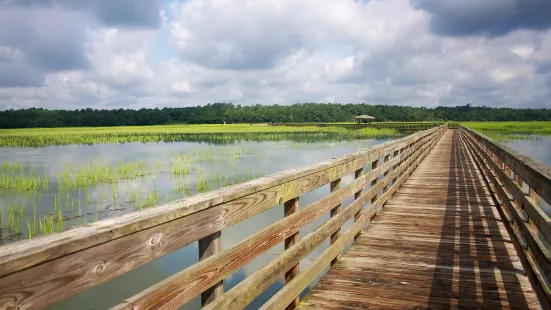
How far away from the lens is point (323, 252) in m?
4.36

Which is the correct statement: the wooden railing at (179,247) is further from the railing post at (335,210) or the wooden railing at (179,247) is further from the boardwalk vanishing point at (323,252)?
the railing post at (335,210)

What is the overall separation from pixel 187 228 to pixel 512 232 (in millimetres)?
4645

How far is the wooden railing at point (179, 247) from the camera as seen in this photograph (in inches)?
53.2

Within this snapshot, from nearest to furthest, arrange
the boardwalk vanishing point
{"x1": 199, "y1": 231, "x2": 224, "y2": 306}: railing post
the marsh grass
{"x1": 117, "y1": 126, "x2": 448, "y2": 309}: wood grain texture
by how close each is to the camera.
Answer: the boardwalk vanishing point → {"x1": 117, "y1": 126, "x2": 448, "y2": 309}: wood grain texture → {"x1": 199, "y1": 231, "x2": 224, "y2": 306}: railing post → the marsh grass

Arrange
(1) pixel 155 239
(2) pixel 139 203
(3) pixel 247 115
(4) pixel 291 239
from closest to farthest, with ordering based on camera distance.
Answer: (1) pixel 155 239 → (4) pixel 291 239 → (2) pixel 139 203 → (3) pixel 247 115

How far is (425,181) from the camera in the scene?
38.1 feet

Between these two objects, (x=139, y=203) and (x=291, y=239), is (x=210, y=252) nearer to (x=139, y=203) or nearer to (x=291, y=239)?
(x=291, y=239)

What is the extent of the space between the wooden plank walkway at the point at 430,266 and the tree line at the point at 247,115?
122155mm

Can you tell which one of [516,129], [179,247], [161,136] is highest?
[179,247]

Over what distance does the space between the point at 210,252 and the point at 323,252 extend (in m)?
2.24

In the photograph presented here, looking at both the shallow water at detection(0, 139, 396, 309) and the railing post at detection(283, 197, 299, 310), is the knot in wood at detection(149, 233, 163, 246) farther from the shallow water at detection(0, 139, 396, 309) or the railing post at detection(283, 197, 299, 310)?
the shallow water at detection(0, 139, 396, 309)

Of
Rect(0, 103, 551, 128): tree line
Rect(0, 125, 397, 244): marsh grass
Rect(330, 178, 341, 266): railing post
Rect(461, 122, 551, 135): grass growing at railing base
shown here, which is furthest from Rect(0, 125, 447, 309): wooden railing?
Rect(0, 103, 551, 128): tree line

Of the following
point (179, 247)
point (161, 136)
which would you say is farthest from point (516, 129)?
point (179, 247)

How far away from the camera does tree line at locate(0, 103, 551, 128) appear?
378ft
